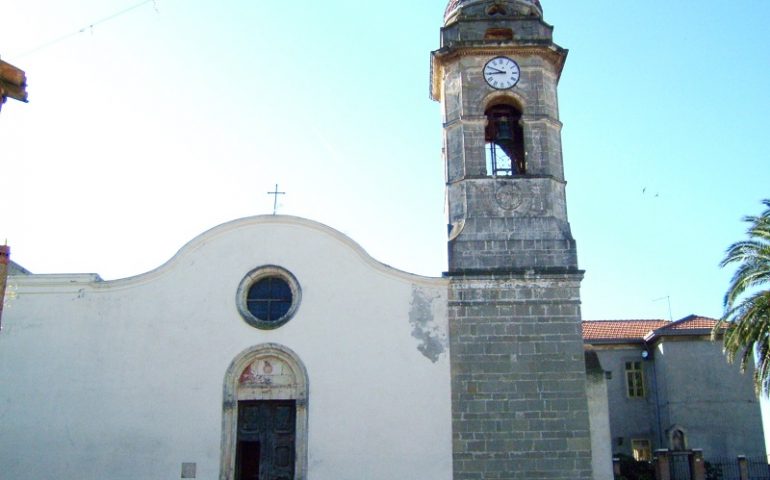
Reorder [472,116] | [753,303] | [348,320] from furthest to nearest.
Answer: [753,303] < [472,116] < [348,320]

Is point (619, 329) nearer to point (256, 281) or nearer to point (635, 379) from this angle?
point (635, 379)

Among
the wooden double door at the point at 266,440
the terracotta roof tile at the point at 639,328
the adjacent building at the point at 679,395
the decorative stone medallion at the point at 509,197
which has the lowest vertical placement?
the wooden double door at the point at 266,440

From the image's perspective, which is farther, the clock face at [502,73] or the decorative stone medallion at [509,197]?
the clock face at [502,73]

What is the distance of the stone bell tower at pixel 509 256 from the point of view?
15445 mm

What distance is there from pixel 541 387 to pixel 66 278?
33.0 feet

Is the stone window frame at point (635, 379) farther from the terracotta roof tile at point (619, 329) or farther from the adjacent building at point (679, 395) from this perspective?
the terracotta roof tile at point (619, 329)

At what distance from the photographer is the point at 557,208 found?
1711cm

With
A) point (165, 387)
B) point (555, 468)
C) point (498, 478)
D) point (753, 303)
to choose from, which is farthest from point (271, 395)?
point (753, 303)

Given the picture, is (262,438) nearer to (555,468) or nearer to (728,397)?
(555,468)

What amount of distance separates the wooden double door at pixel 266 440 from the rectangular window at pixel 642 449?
49.2ft

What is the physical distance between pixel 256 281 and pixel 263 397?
2.44m

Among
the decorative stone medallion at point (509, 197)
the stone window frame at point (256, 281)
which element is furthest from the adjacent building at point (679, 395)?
the stone window frame at point (256, 281)

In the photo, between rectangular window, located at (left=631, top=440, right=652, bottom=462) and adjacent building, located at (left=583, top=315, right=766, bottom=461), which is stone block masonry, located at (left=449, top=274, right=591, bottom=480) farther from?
rectangular window, located at (left=631, top=440, right=652, bottom=462)

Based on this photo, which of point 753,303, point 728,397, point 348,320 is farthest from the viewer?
point 728,397
